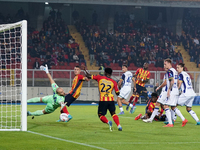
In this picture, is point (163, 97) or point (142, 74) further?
point (142, 74)

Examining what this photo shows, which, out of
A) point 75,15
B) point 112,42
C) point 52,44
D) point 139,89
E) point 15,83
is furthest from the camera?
point 75,15

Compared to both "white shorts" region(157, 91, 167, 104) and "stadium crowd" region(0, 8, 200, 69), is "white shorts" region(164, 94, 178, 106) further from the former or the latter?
"stadium crowd" region(0, 8, 200, 69)

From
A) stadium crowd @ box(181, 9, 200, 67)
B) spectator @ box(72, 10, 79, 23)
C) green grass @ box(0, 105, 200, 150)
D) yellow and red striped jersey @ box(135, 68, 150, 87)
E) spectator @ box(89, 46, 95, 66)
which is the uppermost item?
spectator @ box(72, 10, 79, 23)

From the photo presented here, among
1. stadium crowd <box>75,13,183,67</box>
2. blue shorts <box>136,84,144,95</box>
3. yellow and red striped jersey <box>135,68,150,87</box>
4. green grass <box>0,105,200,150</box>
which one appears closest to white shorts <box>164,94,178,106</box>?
green grass <box>0,105,200,150</box>

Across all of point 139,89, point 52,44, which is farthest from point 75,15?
point 139,89

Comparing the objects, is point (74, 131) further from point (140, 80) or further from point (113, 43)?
point (113, 43)

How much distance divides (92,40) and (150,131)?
77.6ft

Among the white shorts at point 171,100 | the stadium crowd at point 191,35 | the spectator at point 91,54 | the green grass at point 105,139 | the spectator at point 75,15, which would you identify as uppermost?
the spectator at point 75,15

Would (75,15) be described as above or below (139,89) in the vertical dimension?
above

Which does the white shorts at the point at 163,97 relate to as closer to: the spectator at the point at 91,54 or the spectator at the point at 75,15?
the spectator at the point at 91,54

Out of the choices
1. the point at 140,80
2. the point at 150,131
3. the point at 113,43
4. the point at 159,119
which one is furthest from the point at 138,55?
the point at 150,131

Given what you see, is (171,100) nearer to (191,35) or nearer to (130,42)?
(130,42)

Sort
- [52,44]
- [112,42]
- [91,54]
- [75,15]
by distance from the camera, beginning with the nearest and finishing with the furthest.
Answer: [91,54] < [52,44] < [112,42] < [75,15]

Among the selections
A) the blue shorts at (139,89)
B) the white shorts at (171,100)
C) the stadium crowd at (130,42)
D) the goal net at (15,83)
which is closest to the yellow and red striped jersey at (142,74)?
the blue shorts at (139,89)
